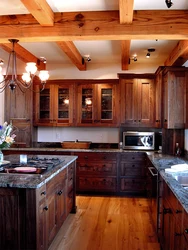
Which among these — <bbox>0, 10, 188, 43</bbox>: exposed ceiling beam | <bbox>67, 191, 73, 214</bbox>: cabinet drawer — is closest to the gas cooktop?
<bbox>67, 191, 73, 214</bbox>: cabinet drawer

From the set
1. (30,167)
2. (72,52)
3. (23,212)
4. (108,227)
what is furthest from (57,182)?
(72,52)

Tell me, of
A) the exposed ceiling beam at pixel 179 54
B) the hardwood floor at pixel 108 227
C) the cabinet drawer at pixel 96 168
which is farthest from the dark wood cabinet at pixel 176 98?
the hardwood floor at pixel 108 227

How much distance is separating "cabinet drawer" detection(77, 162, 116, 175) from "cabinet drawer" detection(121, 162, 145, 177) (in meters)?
0.19

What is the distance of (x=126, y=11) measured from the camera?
255 cm

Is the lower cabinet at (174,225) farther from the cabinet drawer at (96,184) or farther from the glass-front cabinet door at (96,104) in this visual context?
the glass-front cabinet door at (96,104)

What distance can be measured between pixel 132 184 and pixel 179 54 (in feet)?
7.98

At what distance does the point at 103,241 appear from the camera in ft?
10.1

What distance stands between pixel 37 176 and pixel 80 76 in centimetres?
329

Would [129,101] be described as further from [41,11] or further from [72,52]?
[41,11]

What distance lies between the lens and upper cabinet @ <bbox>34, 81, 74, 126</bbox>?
17.0ft

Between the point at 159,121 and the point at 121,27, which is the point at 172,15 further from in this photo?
the point at 159,121

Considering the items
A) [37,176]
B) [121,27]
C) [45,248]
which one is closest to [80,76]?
[121,27]

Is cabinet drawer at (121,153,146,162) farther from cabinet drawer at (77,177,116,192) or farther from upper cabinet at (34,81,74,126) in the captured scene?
upper cabinet at (34,81,74,126)

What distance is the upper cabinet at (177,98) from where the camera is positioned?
4066 mm
